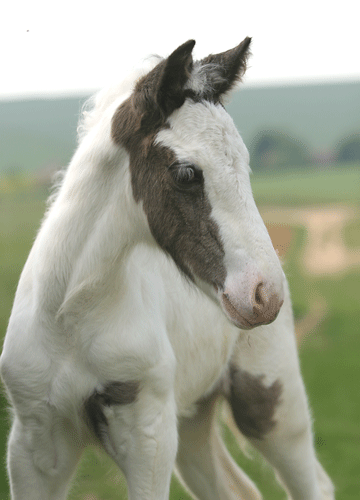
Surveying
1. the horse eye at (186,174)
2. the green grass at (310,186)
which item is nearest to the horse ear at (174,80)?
the horse eye at (186,174)

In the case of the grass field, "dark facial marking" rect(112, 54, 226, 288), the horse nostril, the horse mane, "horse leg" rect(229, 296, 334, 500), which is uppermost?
the horse mane

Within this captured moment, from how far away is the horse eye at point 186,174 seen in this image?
158 centimetres

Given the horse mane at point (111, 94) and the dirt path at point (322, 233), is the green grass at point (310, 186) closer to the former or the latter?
the dirt path at point (322, 233)

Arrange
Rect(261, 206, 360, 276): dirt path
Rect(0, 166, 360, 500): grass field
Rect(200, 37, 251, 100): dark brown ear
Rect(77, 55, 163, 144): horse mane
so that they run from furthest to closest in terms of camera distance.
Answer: Rect(261, 206, 360, 276): dirt path
Rect(0, 166, 360, 500): grass field
Rect(77, 55, 163, 144): horse mane
Rect(200, 37, 251, 100): dark brown ear

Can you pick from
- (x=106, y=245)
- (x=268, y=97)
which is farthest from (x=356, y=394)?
(x=268, y=97)

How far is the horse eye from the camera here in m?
1.58

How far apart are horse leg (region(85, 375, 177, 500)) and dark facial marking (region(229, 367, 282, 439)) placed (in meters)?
0.66

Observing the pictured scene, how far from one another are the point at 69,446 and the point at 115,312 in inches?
23.6

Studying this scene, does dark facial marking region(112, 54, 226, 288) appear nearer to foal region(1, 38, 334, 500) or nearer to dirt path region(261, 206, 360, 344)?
foal region(1, 38, 334, 500)

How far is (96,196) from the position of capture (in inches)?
71.6

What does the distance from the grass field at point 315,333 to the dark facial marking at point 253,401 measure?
61cm

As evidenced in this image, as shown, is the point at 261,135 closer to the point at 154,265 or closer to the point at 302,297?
the point at 302,297

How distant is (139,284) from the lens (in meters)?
2.05

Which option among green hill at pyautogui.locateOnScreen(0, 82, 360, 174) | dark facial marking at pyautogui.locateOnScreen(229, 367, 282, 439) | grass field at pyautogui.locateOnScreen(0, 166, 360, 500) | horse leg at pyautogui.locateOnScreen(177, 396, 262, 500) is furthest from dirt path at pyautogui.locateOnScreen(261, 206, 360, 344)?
dark facial marking at pyautogui.locateOnScreen(229, 367, 282, 439)
